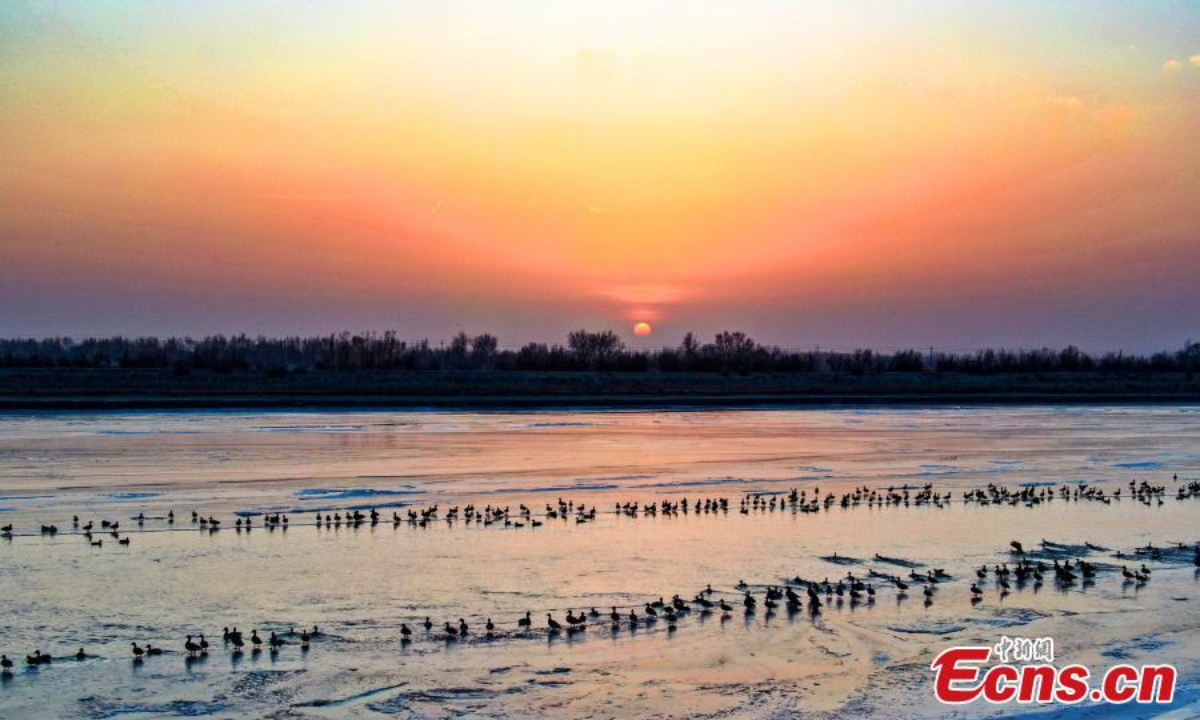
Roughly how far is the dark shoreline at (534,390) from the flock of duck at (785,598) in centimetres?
3543

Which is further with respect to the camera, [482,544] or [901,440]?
[901,440]

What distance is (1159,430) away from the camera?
39.7 meters

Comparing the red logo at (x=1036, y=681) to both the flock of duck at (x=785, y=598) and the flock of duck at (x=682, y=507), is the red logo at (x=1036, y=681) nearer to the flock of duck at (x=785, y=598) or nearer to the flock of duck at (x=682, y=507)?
the flock of duck at (x=785, y=598)

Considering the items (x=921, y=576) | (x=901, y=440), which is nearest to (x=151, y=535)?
(x=921, y=576)

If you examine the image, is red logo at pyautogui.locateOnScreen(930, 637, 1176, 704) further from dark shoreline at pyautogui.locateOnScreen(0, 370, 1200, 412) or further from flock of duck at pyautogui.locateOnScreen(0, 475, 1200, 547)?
dark shoreline at pyautogui.locateOnScreen(0, 370, 1200, 412)

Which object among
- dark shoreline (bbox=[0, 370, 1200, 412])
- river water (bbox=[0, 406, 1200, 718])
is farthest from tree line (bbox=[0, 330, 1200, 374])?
river water (bbox=[0, 406, 1200, 718])

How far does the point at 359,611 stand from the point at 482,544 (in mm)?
4022

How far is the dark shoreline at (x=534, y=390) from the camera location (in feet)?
163

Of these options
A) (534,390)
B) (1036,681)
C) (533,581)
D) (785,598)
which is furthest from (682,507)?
(534,390)

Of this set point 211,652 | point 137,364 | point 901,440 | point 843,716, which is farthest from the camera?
point 137,364

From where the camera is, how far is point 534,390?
200 feet

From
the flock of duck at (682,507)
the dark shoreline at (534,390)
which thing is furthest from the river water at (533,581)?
the dark shoreline at (534,390)

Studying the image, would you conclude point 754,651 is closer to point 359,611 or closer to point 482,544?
point 359,611

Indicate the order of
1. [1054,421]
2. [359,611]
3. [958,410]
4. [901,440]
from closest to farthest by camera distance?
1. [359,611]
2. [901,440]
3. [1054,421]
4. [958,410]
